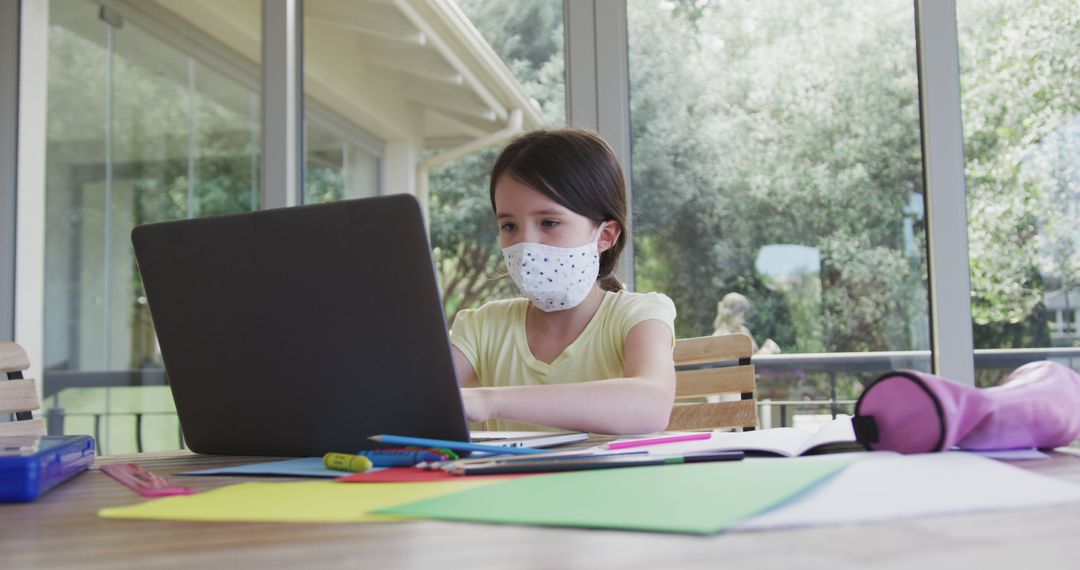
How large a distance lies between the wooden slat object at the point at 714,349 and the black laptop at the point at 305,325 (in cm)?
98

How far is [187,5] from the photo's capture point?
3641 millimetres

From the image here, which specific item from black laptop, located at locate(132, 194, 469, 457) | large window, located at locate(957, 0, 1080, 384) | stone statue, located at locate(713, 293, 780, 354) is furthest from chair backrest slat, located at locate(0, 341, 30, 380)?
large window, located at locate(957, 0, 1080, 384)

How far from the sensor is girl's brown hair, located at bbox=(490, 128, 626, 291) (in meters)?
1.55

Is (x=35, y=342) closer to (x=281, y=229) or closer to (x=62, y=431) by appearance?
(x=62, y=431)

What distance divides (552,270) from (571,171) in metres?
0.17

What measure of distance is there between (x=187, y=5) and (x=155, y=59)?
245 millimetres

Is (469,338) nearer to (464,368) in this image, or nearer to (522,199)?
(464,368)

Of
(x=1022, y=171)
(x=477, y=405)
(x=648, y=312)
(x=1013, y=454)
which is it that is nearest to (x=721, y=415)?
(x=648, y=312)

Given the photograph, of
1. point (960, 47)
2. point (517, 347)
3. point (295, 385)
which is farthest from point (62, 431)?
point (960, 47)

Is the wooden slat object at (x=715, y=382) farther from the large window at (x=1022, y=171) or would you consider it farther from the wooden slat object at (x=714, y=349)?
the large window at (x=1022, y=171)

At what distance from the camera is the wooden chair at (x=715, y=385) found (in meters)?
1.66

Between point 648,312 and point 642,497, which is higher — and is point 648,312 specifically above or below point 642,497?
above

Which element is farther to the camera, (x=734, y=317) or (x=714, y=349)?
(x=734, y=317)

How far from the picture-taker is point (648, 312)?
153 centimetres
